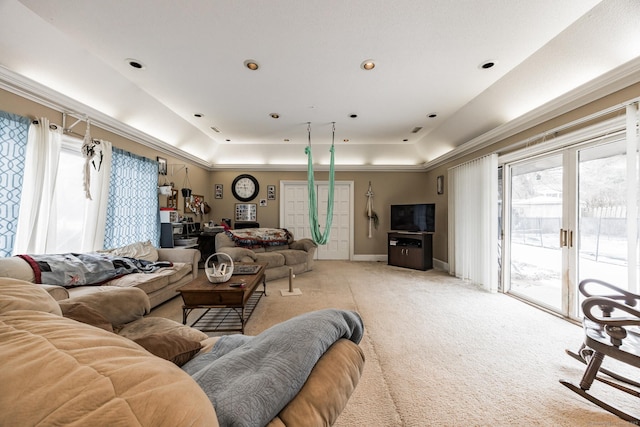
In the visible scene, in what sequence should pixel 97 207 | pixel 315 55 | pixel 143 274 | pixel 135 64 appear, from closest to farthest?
pixel 315 55, pixel 135 64, pixel 143 274, pixel 97 207

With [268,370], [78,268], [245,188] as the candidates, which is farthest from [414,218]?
[78,268]

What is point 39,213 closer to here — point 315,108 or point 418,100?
point 315,108

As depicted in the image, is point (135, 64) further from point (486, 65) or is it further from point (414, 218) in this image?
point (414, 218)

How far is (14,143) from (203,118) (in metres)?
2.29

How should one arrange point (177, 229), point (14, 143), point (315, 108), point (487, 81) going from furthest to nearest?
point (177, 229) < point (315, 108) < point (487, 81) < point (14, 143)

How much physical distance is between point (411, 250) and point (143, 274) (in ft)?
14.8

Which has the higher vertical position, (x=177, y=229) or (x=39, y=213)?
(x=39, y=213)

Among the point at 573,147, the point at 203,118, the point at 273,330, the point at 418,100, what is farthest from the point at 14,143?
the point at 573,147

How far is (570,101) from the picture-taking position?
2.46 metres

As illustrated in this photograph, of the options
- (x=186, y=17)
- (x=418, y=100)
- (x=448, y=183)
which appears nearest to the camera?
A: (x=186, y=17)

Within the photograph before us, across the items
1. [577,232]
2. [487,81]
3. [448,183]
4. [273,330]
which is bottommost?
[273,330]

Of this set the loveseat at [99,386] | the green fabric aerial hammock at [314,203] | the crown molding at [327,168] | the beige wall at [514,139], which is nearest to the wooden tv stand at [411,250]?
the beige wall at [514,139]

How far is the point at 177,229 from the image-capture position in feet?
14.0

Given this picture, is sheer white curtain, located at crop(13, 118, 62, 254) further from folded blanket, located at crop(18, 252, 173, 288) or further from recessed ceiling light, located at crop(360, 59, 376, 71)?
recessed ceiling light, located at crop(360, 59, 376, 71)
